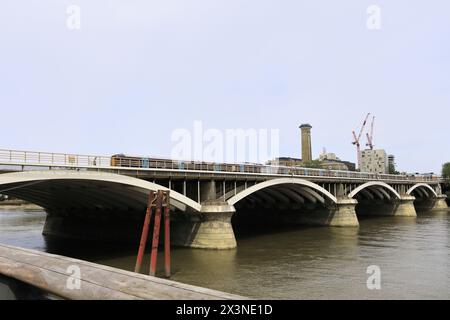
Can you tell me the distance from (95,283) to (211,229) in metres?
28.0

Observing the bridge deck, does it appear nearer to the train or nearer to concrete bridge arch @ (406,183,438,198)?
the train

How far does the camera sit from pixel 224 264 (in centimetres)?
2561

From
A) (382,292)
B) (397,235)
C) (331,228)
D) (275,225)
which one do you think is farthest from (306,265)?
(275,225)

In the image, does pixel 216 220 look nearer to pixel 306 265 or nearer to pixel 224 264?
pixel 224 264

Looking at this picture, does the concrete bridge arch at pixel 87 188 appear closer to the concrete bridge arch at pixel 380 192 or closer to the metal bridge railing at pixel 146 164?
the metal bridge railing at pixel 146 164

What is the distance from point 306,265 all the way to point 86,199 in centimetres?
Answer: 2211

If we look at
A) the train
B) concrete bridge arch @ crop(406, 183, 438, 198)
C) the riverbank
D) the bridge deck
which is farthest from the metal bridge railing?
the riverbank

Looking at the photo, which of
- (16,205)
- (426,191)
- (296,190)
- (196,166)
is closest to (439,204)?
(426,191)

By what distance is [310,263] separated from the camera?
26.0m

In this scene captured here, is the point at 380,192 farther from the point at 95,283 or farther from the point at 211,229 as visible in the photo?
the point at 95,283

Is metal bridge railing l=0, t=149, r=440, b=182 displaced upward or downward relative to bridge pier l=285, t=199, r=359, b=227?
upward

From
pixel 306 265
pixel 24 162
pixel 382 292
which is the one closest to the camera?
pixel 382 292

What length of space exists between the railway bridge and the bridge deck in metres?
18.0

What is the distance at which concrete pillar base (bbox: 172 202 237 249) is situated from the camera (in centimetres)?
3134
